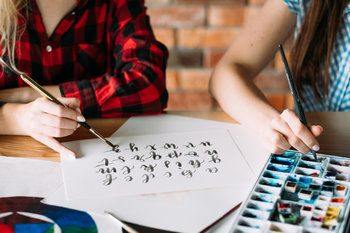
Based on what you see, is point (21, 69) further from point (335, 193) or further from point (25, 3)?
point (335, 193)

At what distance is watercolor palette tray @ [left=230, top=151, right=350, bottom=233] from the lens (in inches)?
18.8

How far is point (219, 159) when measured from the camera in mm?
675

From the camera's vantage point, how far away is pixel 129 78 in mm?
881

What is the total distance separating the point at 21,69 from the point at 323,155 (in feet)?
Answer: 2.19

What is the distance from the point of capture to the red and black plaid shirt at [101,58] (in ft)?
2.81

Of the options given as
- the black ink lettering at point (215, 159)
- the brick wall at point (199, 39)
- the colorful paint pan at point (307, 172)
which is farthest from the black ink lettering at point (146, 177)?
the brick wall at point (199, 39)

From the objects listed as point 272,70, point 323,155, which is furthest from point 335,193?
point 272,70

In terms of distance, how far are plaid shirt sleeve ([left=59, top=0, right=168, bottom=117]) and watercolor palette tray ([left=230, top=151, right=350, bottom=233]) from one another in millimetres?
325

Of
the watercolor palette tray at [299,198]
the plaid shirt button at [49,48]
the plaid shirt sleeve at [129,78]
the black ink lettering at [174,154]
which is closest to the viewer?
the watercolor palette tray at [299,198]

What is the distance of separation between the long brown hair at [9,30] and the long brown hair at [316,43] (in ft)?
2.02

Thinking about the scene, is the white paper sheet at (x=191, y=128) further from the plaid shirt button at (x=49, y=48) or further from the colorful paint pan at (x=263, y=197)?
the plaid shirt button at (x=49, y=48)

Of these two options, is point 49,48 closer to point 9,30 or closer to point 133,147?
point 9,30

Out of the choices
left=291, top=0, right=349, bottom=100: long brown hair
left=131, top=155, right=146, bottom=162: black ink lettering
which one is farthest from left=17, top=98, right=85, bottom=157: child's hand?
left=291, top=0, right=349, bottom=100: long brown hair

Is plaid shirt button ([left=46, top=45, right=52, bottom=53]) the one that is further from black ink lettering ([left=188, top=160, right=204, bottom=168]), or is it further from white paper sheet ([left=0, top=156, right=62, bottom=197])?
black ink lettering ([left=188, top=160, right=204, bottom=168])
